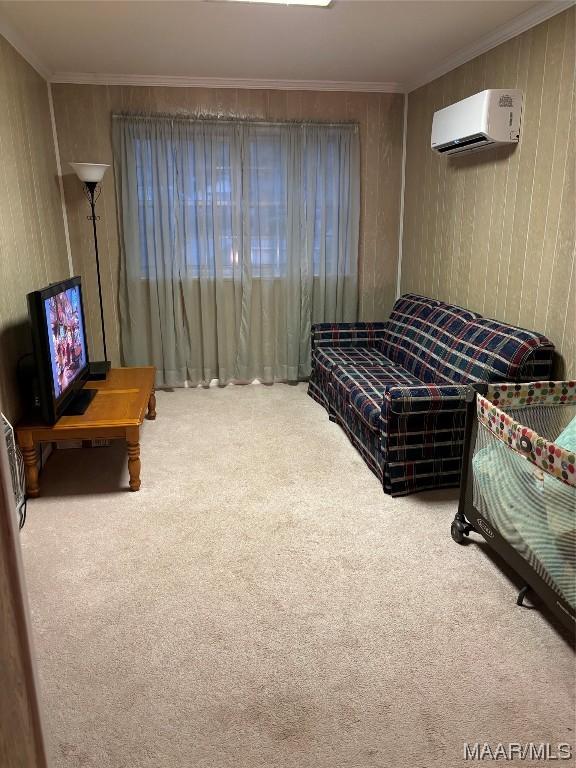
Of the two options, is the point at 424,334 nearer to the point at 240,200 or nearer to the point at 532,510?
the point at 240,200

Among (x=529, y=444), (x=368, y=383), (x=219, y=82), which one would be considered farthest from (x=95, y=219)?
(x=529, y=444)

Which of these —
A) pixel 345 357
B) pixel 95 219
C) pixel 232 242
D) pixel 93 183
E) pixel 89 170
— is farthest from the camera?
pixel 232 242

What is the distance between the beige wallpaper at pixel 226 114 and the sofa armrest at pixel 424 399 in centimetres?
231

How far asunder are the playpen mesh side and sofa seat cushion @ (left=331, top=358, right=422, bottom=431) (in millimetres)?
846

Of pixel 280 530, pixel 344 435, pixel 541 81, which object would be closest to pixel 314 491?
pixel 280 530

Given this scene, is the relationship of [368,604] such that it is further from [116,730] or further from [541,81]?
[541,81]

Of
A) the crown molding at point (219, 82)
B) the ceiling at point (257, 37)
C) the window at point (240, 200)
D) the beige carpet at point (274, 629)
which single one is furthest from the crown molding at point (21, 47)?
the beige carpet at point (274, 629)

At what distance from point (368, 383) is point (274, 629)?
1.94 m

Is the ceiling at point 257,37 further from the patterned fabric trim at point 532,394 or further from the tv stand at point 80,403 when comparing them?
the tv stand at point 80,403

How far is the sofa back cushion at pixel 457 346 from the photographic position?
9.94 feet

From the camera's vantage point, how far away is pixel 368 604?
2277 mm

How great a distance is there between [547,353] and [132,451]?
2.29 meters

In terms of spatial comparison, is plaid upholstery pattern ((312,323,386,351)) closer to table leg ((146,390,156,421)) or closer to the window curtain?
the window curtain

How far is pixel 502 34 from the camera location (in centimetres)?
333
